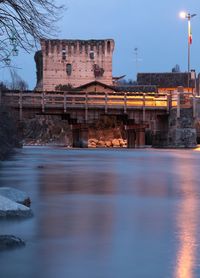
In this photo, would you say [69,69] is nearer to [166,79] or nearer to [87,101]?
[166,79]

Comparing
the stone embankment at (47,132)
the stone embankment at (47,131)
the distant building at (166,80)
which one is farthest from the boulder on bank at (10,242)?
the distant building at (166,80)

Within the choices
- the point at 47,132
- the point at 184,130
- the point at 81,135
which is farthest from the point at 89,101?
the point at 47,132

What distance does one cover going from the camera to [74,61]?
143500 mm

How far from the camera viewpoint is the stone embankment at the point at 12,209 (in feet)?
33.9

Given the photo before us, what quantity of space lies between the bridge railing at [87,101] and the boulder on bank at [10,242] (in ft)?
226

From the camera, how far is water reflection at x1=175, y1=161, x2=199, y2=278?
880cm

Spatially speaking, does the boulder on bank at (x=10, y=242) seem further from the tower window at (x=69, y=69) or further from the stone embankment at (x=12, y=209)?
the tower window at (x=69, y=69)

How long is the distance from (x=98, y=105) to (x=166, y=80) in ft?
168

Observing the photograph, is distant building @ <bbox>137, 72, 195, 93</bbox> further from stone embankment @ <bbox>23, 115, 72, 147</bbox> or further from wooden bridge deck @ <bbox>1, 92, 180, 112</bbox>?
wooden bridge deck @ <bbox>1, 92, 180, 112</bbox>

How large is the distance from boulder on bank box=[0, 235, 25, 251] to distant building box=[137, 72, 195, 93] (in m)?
114

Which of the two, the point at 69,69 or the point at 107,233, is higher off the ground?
the point at 69,69

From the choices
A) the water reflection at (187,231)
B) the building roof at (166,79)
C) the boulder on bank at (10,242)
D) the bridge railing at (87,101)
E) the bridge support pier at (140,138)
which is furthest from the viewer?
the building roof at (166,79)

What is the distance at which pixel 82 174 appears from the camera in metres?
27.5

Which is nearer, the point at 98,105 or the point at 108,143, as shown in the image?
the point at 98,105
